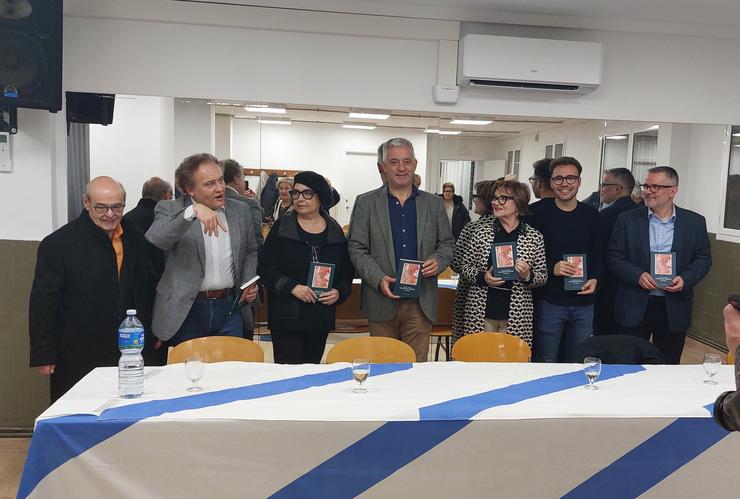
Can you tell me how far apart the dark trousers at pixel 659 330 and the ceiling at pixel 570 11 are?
1.81 meters

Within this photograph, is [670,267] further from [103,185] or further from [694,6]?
[103,185]

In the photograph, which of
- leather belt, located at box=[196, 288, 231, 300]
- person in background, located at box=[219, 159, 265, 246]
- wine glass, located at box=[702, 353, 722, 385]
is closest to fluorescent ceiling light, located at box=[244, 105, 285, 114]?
person in background, located at box=[219, 159, 265, 246]

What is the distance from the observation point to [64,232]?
2885mm

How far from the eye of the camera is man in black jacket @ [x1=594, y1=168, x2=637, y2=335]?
13.5 feet

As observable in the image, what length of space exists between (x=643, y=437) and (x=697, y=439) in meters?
0.20

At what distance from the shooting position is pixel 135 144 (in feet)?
13.1

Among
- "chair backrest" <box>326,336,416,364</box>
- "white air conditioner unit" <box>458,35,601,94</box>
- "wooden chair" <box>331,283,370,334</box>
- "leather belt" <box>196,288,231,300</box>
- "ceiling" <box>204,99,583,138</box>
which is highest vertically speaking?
"white air conditioner unit" <box>458,35,601,94</box>

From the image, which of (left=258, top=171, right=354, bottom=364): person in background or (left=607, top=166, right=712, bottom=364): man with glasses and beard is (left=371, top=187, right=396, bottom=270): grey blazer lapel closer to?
(left=258, top=171, right=354, bottom=364): person in background

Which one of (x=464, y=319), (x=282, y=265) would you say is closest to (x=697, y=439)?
(x=464, y=319)

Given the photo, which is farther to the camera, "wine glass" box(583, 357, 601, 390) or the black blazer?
the black blazer

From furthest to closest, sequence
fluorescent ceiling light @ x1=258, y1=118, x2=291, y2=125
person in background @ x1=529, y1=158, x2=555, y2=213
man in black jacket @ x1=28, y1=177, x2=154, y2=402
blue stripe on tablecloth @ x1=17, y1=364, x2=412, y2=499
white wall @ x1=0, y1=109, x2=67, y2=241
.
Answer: person in background @ x1=529, y1=158, x2=555, y2=213 → fluorescent ceiling light @ x1=258, y1=118, x2=291, y2=125 → white wall @ x1=0, y1=109, x2=67, y2=241 → man in black jacket @ x1=28, y1=177, x2=154, y2=402 → blue stripe on tablecloth @ x1=17, y1=364, x2=412, y2=499

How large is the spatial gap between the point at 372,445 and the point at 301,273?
1.54 m

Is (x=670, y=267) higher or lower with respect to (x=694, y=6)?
lower

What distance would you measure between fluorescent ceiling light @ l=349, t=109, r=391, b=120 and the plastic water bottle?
7.84ft
